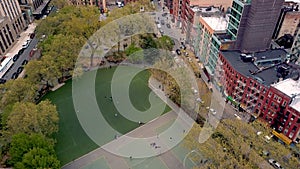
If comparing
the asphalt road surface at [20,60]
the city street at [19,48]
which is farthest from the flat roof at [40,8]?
the asphalt road surface at [20,60]

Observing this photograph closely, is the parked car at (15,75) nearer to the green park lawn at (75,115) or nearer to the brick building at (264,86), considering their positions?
the green park lawn at (75,115)

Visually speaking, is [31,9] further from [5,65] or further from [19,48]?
[5,65]

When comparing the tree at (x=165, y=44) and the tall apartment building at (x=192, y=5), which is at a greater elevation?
the tall apartment building at (x=192, y=5)

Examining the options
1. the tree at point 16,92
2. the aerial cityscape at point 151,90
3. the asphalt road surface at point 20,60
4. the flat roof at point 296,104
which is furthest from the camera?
the asphalt road surface at point 20,60

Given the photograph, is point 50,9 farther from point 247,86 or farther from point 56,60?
point 247,86

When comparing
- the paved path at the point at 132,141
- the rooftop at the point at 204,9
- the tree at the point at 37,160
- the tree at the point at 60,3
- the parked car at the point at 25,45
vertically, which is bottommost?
the paved path at the point at 132,141

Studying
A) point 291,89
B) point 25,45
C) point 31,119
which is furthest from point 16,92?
point 291,89

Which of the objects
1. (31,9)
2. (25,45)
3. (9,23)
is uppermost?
(9,23)

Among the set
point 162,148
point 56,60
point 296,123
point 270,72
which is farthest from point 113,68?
point 296,123
